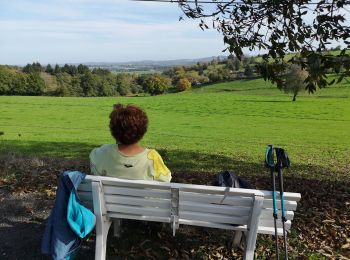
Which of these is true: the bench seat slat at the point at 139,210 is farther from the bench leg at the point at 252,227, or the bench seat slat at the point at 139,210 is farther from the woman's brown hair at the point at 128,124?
the bench leg at the point at 252,227

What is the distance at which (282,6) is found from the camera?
6.54 m

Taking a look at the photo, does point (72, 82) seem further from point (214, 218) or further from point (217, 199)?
point (217, 199)

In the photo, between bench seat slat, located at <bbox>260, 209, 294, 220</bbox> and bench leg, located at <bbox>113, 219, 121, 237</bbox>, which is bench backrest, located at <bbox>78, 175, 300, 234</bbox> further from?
bench leg, located at <bbox>113, 219, 121, 237</bbox>

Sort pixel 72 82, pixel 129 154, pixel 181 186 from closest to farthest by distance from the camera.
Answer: pixel 181 186 → pixel 129 154 → pixel 72 82

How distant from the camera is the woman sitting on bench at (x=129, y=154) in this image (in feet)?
14.2

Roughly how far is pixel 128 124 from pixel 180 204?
2.97 feet

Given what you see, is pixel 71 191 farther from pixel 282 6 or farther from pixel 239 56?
pixel 282 6

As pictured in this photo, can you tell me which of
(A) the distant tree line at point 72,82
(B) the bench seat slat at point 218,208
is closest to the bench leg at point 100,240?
(B) the bench seat slat at point 218,208

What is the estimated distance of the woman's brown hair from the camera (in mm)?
4312

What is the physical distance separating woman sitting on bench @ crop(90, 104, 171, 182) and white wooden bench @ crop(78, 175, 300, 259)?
12.3 inches

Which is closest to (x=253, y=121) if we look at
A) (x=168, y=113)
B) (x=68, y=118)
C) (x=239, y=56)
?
(x=168, y=113)

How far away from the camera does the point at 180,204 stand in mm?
4078

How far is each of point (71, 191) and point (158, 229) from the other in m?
1.33

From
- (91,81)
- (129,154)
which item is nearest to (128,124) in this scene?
(129,154)
